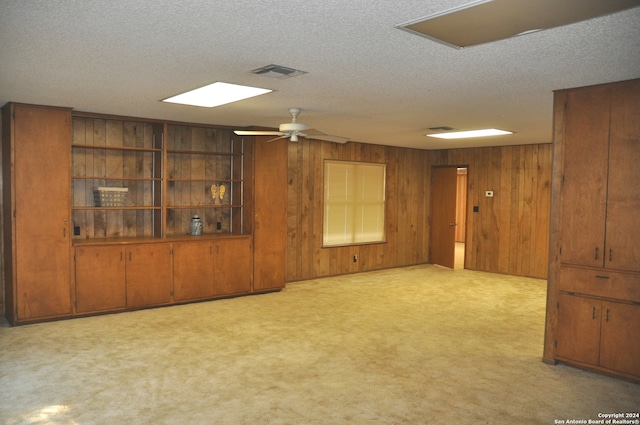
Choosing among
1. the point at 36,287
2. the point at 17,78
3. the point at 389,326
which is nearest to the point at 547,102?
the point at 389,326

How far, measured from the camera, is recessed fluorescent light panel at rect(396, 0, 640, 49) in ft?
7.52

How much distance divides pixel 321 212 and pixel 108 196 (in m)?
3.42

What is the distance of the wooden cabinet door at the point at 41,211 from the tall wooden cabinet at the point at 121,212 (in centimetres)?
1

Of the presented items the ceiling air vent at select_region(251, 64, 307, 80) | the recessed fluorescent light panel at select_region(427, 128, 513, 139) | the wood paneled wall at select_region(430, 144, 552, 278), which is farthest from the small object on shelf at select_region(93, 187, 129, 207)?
the wood paneled wall at select_region(430, 144, 552, 278)

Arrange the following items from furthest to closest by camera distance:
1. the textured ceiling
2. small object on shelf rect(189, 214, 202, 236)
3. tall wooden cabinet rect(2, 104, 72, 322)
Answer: small object on shelf rect(189, 214, 202, 236), tall wooden cabinet rect(2, 104, 72, 322), the textured ceiling

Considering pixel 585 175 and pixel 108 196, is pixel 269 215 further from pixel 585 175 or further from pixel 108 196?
pixel 585 175

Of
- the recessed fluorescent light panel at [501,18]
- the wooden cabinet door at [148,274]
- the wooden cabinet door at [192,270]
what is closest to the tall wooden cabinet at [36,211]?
the wooden cabinet door at [148,274]

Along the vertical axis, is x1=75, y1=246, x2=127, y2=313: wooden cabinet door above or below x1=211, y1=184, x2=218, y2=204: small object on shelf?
below

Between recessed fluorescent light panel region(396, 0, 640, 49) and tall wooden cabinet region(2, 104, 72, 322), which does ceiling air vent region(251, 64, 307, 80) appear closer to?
recessed fluorescent light panel region(396, 0, 640, 49)

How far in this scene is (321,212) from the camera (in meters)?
8.22

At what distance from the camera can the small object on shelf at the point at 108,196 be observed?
19.6ft

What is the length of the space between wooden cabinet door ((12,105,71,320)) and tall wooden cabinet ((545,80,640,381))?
4938 millimetres

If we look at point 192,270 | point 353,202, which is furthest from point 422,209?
point 192,270

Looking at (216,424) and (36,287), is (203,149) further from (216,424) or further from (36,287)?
(216,424)
